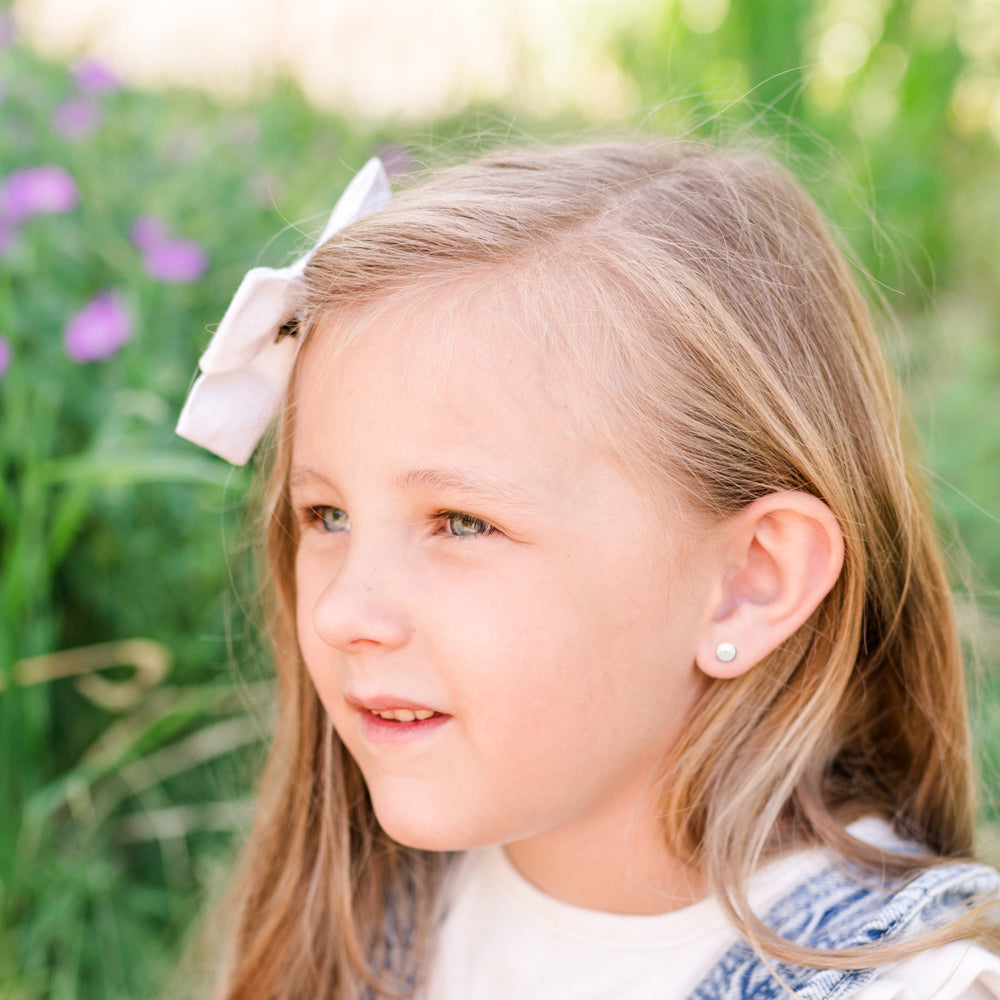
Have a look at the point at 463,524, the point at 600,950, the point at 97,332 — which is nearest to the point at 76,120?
the point at 97,332

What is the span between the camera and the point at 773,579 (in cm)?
117

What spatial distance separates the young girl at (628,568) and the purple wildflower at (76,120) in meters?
1.35

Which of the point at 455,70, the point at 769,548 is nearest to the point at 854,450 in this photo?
the point at 769,548

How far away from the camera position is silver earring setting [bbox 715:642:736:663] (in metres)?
1.15

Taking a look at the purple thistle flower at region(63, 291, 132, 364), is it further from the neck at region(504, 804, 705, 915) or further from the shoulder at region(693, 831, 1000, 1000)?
the shoulder at region(693, 831, 1000, 1000)

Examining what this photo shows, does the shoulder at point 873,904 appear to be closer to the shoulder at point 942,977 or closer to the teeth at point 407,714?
the shoulder at point 942,977

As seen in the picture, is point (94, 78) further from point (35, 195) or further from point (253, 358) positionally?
point (253, 358)

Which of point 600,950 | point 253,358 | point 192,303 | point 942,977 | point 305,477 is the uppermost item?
point 192,303

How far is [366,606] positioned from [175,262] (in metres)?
1.19

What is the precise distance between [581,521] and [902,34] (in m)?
2.91

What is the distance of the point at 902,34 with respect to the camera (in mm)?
3340

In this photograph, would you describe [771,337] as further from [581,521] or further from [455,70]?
[455,70]

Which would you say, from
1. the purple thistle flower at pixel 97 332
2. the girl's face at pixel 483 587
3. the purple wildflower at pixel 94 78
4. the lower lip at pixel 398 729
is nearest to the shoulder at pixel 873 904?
the girl's face at pixel 483 587

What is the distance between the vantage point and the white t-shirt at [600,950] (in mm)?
1039
